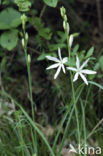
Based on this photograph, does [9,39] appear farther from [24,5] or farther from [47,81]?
[47,81]

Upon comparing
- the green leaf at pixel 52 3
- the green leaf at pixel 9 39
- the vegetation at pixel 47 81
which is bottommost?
the vegetation at pixel 47 81

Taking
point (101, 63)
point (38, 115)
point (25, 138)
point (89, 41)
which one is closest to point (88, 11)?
point (89, 41)

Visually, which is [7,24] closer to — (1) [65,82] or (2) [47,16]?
(1) [65,82]

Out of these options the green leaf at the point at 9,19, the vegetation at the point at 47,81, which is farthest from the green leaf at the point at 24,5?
the green leaf at the point at 9,19

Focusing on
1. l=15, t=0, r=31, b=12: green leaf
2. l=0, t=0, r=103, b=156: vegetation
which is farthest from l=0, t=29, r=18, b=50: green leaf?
l=15, t=0, r=31, b=12: green leaf

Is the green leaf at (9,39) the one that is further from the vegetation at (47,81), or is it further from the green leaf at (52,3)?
the green leaf at (52,3)

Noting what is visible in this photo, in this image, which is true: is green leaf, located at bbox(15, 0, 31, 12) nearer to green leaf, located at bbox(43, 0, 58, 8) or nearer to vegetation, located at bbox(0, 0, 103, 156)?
vegetation, located at bbox(0, 0, 103, 156)

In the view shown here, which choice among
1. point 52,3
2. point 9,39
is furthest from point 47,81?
point 52,3

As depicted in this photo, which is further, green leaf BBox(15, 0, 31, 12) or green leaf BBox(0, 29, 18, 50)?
green leaf BBox(0, 29, 18, 50)
